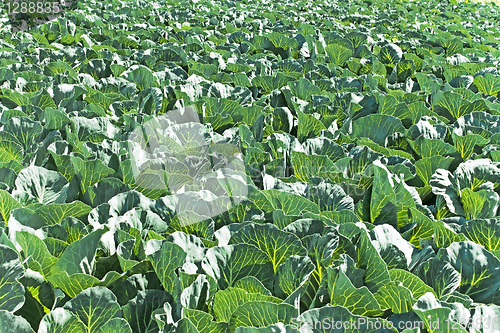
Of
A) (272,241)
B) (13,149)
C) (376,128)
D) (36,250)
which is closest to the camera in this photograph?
(36,250)

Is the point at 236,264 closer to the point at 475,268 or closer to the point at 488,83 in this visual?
the point at 475,268

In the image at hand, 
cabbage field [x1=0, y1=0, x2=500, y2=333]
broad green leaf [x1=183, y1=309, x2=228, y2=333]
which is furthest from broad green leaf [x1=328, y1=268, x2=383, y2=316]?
broad green leaf [x1=183, y1=309, x2=228, y2=333]

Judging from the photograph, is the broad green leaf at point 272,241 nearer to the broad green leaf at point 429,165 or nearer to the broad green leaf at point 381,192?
the broad green leaf at point 381,192

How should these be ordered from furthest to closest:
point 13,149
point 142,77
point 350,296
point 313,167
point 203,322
Answer: 1. point 142,77
2. point 13,149
3. point 313,167
4. point 350,296
5. point 203,322

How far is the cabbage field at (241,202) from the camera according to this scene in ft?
4.86

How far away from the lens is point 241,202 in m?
2.00

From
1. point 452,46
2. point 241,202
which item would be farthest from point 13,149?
point 452,46

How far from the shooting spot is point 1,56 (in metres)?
4.38

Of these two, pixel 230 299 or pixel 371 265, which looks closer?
pixel 230 299

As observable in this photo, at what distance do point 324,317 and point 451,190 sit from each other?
52.5 inches

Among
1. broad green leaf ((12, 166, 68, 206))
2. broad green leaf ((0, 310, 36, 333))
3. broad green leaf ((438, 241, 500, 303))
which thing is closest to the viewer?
broad green leaf ((0, 310, 36, 333))

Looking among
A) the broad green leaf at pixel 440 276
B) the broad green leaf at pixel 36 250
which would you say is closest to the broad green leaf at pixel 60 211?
the broad green leaf at pixel 36 250

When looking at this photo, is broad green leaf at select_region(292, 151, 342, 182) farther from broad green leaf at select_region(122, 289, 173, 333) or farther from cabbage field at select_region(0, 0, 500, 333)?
broad green leaf at select_region(122, 289, 173, 333)

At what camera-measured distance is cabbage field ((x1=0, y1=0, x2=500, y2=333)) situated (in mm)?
1482
